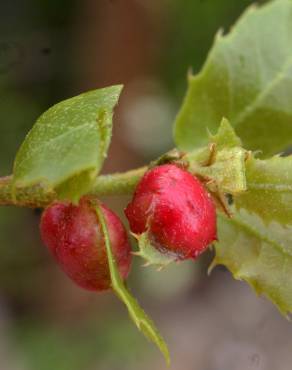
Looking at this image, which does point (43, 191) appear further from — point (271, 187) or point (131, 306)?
point (271, 187)

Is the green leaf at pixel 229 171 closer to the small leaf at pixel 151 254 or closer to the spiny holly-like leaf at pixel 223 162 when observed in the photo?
the spiny holly-like leaf at pixel 223 162

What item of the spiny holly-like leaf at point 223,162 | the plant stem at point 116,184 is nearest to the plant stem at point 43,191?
the plant stem at point 116,184

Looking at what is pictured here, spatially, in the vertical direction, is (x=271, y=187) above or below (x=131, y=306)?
above

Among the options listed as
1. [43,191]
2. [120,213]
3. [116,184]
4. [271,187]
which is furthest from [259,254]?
[120,213]

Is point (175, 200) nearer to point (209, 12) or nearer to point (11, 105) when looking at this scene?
point (11, 105)

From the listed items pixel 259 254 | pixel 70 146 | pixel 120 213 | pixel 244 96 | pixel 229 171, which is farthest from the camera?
pixel 120 213

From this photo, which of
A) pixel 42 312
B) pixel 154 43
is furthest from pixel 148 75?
pixel 42 312
